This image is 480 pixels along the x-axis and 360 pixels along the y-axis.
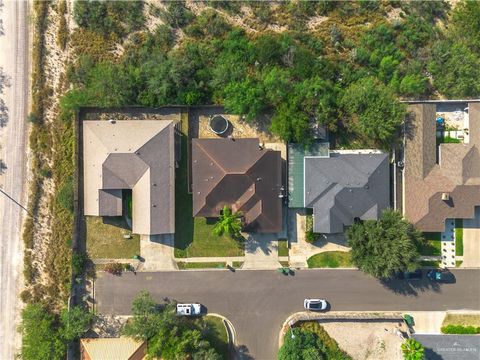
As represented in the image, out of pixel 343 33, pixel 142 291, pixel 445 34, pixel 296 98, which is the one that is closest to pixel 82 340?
pixel 142 291

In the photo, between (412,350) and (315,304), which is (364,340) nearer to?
(412,350)

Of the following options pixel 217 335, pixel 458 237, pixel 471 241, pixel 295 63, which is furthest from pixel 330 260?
pixel 295 63

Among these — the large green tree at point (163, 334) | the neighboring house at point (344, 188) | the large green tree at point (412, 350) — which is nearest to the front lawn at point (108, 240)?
the large green tree at point (163, 334)

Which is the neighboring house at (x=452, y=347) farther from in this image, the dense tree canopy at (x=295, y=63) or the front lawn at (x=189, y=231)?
the front lawn at (x=189, y=231)

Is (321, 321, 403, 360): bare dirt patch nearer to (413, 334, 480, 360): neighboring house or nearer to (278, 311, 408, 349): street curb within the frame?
(278, 311, 408, 349): street curb

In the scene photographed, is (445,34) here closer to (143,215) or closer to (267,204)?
(267,204)
